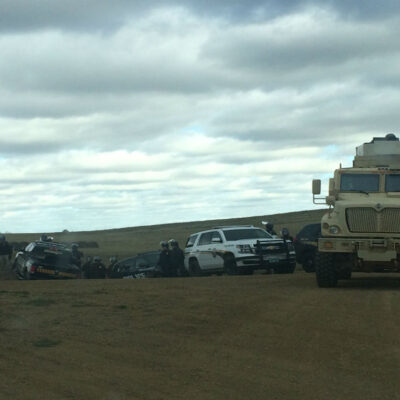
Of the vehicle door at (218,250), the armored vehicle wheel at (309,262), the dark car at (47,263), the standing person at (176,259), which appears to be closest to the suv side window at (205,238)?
the vehicle door at (218,250)

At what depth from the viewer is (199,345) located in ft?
33.0

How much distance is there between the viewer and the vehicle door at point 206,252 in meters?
26.5

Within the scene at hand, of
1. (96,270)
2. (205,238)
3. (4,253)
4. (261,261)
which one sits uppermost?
(205,238)

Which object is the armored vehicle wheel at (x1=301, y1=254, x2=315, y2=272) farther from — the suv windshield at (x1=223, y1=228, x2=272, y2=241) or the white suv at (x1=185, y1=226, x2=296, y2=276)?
the suv windshield at (x1=223, y1=228, x2=272, y2=241)

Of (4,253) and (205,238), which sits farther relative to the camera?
(4,253)

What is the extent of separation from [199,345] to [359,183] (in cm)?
1005

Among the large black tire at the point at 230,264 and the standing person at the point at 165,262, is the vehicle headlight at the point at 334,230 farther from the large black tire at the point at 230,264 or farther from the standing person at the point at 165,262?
the standing person at the point at 165,262

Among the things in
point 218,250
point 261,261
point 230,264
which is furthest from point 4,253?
→ point 261,261

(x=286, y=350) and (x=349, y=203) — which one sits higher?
(x=349, y=203)

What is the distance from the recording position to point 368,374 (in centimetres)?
833

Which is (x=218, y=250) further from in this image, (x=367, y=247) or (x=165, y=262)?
(x=367, y=247)

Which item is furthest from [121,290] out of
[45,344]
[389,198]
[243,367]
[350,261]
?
[243,367]

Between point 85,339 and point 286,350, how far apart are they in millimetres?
2566

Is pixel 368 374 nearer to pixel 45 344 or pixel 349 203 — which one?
pixel 45 344
